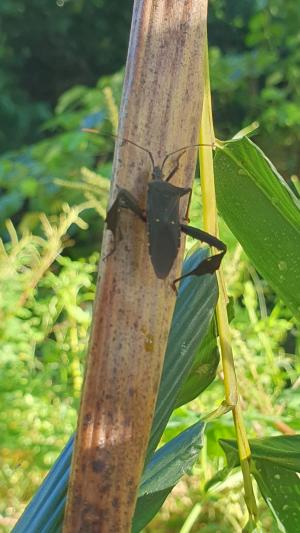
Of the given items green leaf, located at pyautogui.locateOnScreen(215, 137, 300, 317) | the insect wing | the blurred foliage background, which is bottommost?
the insect wing

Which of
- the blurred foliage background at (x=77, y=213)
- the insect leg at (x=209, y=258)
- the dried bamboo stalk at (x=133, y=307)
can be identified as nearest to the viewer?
the dried bamboo stalk at (x=133, y=307)

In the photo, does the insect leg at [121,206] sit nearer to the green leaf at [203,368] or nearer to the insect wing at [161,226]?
the insect wing at [161,226]

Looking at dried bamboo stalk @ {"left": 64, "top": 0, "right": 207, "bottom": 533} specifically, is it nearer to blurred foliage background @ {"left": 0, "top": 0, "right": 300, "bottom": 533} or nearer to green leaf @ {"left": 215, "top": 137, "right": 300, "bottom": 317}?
green leaf @ {"left": 215, "top": 137, "right": 300, "bottom": 317}

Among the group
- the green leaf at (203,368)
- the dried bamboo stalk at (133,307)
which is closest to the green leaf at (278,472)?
the green leaf at (203,368)

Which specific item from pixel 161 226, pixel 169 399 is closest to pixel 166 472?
pixel 169 399

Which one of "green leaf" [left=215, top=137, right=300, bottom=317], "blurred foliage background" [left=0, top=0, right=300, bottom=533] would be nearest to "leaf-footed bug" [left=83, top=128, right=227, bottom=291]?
"green leaf" [left=215, top=137, right=300, bottom=317]

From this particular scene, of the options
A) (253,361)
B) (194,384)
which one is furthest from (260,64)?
(194,384)

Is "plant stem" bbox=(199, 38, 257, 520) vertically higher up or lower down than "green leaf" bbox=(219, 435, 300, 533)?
higher up
